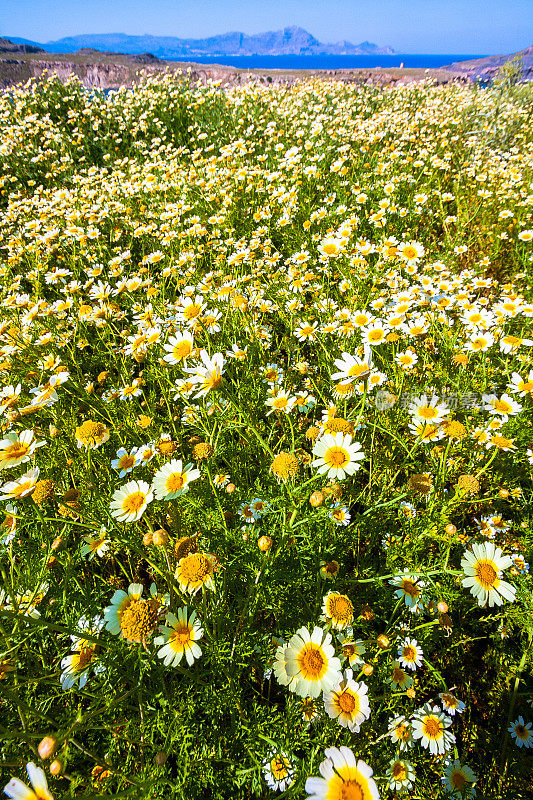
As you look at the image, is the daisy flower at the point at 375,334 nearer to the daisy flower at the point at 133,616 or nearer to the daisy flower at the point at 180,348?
the daisy flower at the point at 180,348

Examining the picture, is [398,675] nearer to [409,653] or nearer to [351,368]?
[409,653]

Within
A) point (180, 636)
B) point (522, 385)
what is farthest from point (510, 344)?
point (180, 636)

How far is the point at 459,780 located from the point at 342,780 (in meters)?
0.56

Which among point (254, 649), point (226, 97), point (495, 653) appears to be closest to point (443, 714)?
point (495, 653)

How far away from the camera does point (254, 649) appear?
120cm

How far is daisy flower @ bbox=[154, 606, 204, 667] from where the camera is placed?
0.97 meters

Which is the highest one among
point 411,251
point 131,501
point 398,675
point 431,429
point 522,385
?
point 411,251

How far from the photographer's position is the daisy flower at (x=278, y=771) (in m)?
1.00

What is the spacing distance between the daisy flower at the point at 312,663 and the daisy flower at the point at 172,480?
1.67 feet

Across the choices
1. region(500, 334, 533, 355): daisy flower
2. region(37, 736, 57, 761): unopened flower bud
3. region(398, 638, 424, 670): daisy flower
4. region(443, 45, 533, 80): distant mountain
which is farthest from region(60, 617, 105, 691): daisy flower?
region(443, 45, 533, 80): distant mountain

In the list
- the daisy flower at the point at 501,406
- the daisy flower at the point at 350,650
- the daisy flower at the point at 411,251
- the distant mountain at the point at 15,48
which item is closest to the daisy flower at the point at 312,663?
the daisy flower at the point at 350,650

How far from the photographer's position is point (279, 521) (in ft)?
4.30

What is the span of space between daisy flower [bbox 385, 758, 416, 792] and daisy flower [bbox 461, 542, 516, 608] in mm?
475

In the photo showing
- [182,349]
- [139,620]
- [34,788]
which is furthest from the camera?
[182,349]
